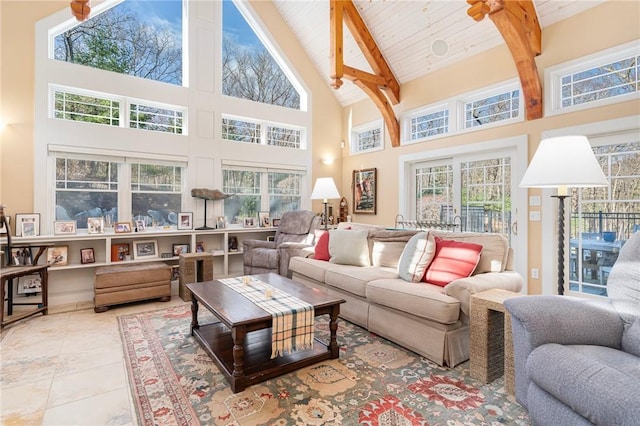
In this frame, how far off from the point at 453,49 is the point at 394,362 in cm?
395

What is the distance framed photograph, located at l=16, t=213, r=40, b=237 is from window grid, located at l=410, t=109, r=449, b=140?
201 inches

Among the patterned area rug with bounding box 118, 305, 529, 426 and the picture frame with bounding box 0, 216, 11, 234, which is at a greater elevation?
the picture frame with bounding box 0, 216, 11, 234

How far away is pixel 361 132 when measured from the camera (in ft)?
20.3

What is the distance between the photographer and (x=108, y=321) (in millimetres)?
3295

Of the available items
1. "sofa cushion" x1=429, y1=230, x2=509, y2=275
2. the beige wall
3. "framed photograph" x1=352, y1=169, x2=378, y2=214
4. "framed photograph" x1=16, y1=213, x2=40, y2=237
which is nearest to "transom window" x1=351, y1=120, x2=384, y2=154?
the beige wall

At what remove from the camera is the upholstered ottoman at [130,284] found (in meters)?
3.59

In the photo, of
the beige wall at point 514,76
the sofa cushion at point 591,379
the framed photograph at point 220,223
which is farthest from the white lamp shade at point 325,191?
the sofa cushion at point 591,379

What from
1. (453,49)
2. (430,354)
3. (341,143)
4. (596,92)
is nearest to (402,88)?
(453,49)

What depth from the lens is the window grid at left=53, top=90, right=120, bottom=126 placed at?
157 inches

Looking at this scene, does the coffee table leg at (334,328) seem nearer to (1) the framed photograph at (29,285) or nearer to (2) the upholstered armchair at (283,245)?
(2) the upholstered armchair at (283,245)

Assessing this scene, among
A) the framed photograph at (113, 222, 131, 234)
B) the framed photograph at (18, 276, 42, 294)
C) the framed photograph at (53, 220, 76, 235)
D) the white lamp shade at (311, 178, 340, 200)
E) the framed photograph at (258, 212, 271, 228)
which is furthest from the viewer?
the framed photograph at (258, 212, 271, 228)

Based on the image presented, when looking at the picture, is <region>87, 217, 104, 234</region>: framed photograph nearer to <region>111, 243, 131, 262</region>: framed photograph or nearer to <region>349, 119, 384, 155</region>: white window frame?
<region>111, 243, 131, 262</region>: framed photograph

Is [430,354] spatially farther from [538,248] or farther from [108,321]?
[108,321]

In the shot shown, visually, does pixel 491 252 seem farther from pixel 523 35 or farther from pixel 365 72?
pixel 365 72
